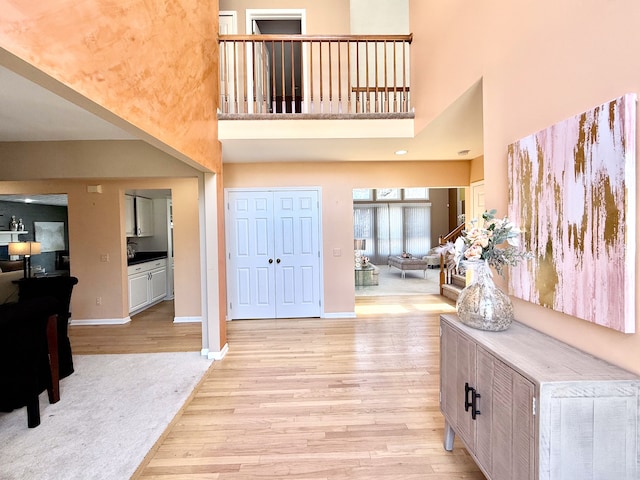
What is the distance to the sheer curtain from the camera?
1098 cm

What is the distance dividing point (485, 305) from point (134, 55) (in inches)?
96.2

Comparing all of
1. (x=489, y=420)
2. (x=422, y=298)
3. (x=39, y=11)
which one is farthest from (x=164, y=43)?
(x=422, y=298)

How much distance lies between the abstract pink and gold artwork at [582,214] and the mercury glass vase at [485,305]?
0.17 metres

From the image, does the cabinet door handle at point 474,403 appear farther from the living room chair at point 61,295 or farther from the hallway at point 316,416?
the living room chair at point 61,295

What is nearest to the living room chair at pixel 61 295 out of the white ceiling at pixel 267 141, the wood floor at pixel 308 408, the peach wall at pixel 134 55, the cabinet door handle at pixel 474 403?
the wood floor at pixel 308 408

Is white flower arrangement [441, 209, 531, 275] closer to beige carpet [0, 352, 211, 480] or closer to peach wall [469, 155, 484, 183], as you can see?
beige carpet [0, 352, 211, 480]

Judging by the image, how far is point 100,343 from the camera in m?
3.84

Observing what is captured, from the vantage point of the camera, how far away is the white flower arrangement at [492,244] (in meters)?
1.57

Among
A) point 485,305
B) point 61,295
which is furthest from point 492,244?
point 61,295

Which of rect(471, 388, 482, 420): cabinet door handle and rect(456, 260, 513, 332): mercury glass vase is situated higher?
rect(456, 260, 513, 332): mercury glass vase

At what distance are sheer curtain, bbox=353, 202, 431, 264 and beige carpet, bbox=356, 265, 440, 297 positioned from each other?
1.74m

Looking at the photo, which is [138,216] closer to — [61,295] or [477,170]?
[61,295]

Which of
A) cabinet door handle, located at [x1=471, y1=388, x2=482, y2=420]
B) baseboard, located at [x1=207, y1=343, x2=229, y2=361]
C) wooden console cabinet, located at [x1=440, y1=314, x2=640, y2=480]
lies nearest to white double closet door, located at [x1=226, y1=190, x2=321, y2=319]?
baseboard, located at [x1=207, y1=343, x2=229, y2=361]

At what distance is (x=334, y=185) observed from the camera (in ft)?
15.7
